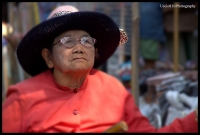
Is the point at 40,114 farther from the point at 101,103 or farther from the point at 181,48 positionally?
the point at 181,48

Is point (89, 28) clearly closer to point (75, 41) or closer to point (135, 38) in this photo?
point (75, 41)

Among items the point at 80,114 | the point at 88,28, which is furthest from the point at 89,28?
the point at 80,114

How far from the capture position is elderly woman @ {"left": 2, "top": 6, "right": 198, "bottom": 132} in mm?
1182

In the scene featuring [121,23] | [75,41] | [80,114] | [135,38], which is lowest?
[80,114]

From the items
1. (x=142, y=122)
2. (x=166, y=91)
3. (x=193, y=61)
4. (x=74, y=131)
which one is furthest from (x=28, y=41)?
(x=193, y=61)

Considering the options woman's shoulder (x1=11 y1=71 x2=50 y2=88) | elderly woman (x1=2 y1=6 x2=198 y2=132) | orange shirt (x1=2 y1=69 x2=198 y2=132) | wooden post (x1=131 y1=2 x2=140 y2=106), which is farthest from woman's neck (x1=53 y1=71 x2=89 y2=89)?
wooden post (x1=131 y1=2 x2=140 y2=106)

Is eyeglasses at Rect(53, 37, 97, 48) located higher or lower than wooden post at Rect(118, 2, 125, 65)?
lower

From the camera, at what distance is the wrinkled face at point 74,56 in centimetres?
113

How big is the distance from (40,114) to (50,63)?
2.83 ft

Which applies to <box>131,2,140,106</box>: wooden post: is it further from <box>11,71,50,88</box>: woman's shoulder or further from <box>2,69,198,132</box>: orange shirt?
<box>11,71,50,88</box>: woman's shoulder

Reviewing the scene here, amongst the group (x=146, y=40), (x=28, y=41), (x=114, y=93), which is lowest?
(x=114, y=93)

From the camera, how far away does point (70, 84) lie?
1.17 m

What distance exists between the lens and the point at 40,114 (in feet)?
7.23

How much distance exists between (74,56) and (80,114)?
871 millimetres
